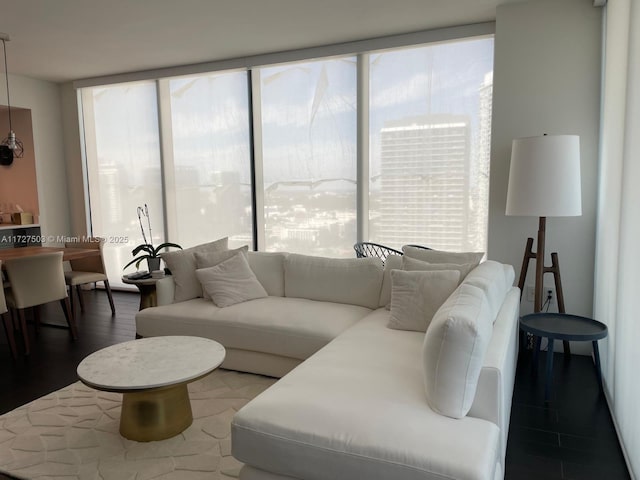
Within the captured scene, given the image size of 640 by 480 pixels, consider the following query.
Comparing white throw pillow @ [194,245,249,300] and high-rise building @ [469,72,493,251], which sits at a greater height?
high-rise building @ [469,72,493,251]

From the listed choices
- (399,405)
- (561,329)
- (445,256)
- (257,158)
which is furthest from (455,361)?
(257,158)

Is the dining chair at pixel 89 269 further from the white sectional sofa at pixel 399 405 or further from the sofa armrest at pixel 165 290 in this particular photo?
the white sectional sofa at pixel 399 405

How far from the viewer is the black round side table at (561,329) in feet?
8.38

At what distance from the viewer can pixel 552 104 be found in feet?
11.5

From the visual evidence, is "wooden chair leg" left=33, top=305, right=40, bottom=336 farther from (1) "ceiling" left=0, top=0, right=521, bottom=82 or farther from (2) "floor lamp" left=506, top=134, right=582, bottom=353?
(2) "floor lamp" left=506, top=134, right=582, bottom=353

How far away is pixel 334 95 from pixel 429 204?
1465 mm

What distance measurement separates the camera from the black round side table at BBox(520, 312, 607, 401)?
2.55m

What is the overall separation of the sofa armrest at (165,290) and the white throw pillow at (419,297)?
1806 millimetres

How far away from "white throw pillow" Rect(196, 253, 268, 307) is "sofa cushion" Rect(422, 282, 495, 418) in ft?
6.63

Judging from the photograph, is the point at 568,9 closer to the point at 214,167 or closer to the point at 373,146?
the point at 373,146

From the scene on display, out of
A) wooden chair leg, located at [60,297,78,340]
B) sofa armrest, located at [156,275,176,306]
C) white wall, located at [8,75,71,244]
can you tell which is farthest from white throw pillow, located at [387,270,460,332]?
white wall, located at [8,75,71,244]

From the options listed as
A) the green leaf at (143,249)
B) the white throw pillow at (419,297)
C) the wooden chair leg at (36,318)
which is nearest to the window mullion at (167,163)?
the green leaf at (143,249)

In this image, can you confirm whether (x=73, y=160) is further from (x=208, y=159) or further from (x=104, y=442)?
(x=104, y=442)

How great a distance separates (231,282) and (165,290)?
543 millimetres
